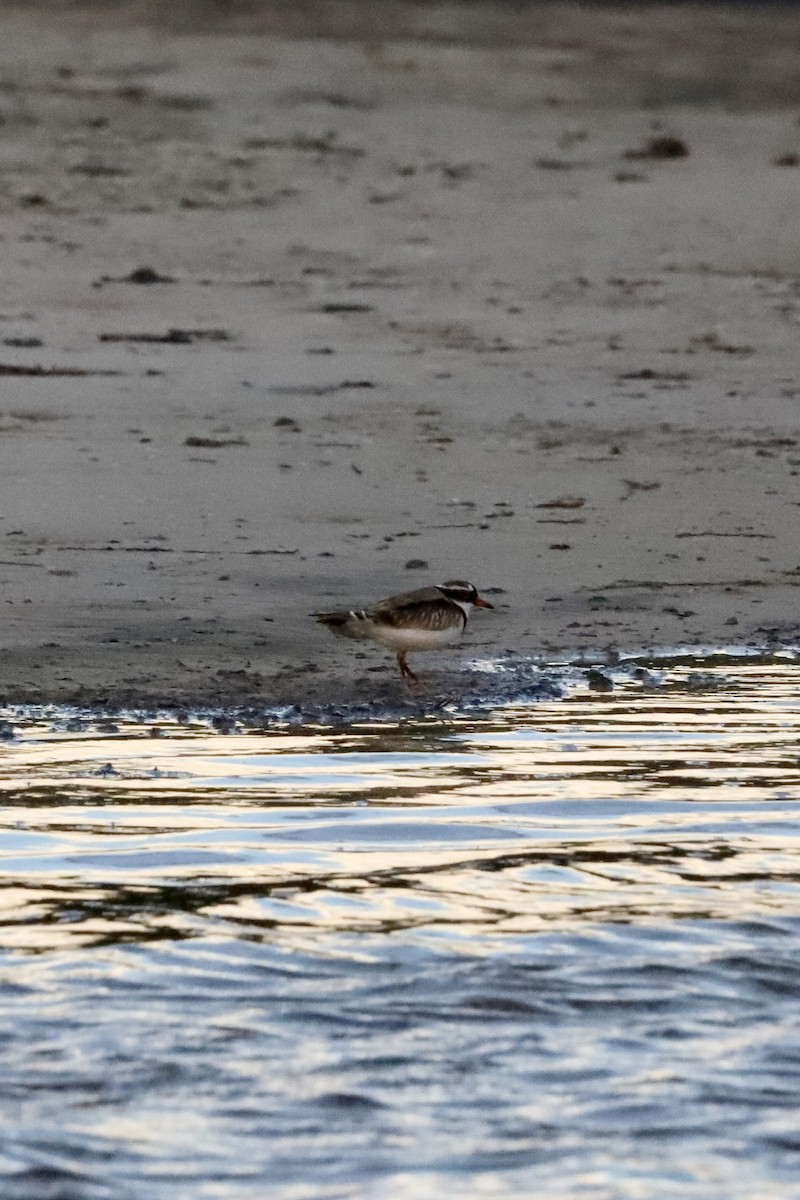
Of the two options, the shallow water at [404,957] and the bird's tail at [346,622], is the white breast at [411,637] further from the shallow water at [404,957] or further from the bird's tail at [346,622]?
the shallow water at [404,957]

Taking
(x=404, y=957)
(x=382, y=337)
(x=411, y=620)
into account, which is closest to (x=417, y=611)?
(x=411, y=620)

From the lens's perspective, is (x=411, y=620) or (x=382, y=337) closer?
(x=411, y=620)

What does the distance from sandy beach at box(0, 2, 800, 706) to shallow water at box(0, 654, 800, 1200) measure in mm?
1168

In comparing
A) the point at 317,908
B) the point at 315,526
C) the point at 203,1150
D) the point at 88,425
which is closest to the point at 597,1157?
the point at 203,1150

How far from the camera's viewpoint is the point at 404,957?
608cm

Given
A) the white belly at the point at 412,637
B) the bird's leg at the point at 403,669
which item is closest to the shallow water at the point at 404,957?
the white belly at the point at 412,637

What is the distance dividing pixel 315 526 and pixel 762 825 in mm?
4169

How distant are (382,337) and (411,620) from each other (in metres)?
5.63

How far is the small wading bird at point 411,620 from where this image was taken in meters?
8.93

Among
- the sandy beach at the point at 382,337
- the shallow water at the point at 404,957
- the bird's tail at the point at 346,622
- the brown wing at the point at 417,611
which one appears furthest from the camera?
the sandy beach at the point at 382,337

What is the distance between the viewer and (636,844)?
704 centimetres

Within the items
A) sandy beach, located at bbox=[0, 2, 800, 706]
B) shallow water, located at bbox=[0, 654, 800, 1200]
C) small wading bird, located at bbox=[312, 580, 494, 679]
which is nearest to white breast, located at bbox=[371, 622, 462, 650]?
small wading bird, located at bbox=[312, 580, 494, 679]

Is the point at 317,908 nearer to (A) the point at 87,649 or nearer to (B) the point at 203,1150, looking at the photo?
(B) the point at 203,1150

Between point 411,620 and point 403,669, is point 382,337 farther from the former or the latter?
point 411,620
